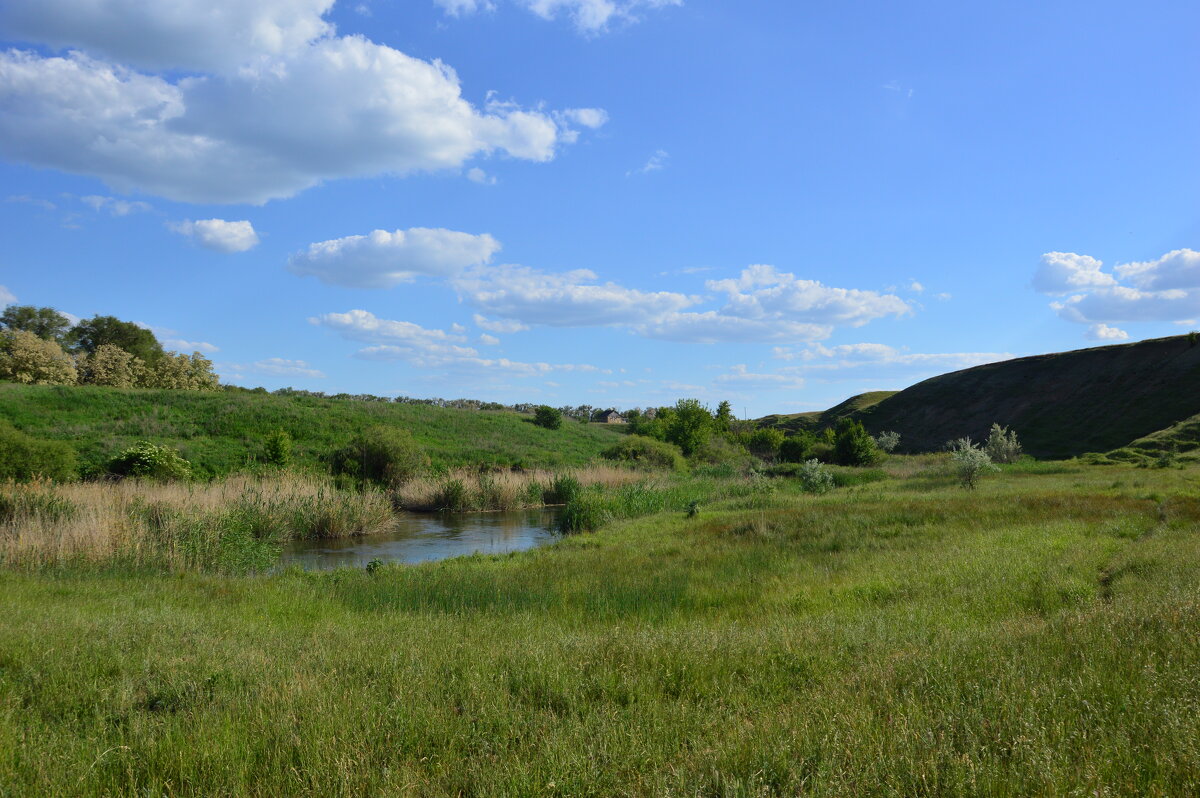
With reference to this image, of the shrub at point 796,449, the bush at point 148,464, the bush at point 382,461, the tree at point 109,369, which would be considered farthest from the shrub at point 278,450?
the shrub at point 796,449

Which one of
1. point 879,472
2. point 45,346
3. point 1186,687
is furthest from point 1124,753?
point 45,346

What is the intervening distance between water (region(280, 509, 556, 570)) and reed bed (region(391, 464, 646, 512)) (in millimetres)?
1596

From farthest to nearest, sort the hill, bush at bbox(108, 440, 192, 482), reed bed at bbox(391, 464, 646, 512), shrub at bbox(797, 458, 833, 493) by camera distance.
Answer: the hill → reed bed at bbox(391, 464, 646, 512) → shrub at bbox(797, 458, 833, 493) → bush at bbox(108, 440, 192, 482)

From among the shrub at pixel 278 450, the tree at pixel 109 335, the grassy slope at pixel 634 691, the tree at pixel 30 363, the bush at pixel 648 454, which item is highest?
the tree at pixel 109 335

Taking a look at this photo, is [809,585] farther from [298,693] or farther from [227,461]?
[227,461]

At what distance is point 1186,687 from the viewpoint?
4.27 meters

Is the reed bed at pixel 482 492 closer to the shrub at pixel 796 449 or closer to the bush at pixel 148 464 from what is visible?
the bush at pixel 148 464

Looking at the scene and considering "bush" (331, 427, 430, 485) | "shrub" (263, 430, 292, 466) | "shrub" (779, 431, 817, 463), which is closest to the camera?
"bush" (331, 427, 430, 485)

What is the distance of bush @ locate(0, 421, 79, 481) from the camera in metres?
20.0

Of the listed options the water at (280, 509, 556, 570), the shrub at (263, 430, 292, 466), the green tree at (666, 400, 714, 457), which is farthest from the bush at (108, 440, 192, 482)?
the green tree at (666, 400, 714, 457)

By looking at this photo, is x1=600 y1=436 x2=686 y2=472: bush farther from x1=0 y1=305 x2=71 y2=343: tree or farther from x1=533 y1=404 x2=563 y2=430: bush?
x1=0 y1=305 x2=71 y2=343: tree

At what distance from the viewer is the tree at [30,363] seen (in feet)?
157

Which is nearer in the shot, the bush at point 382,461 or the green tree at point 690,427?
the bush at point 382,461

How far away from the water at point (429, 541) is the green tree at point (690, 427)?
2704cm
